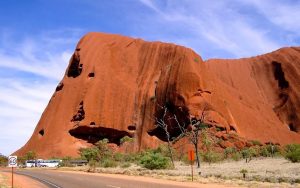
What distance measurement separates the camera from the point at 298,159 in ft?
138

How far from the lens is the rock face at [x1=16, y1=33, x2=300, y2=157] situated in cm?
9356

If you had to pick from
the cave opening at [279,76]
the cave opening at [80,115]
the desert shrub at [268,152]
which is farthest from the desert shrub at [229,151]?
the cave opening at [279,76]

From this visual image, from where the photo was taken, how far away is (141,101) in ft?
338

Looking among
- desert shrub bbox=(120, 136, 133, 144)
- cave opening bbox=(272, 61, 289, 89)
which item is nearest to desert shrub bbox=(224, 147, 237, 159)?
desert shrub bbox=(120, 136, 133, 144)

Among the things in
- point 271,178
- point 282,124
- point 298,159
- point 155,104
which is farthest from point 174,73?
point 271,178

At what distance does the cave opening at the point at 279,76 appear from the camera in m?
122

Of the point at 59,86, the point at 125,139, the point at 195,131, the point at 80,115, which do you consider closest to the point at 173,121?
the point at 125,139

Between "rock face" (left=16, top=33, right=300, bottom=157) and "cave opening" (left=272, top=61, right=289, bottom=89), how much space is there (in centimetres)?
74

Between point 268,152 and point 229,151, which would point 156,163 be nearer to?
point 229,151

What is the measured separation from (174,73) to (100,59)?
68.9ft

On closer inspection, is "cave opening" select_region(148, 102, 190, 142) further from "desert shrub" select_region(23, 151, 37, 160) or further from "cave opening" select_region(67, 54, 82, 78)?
"cave opening" select_region(67, 54, 82, 78)

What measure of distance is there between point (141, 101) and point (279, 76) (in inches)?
1761

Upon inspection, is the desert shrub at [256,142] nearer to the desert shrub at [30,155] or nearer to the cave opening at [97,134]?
the cave opening at [97,134]

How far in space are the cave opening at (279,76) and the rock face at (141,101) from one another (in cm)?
74
